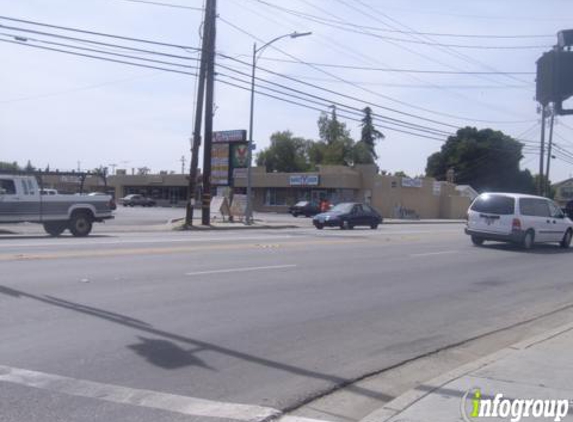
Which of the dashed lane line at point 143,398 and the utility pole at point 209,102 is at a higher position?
the utility pole at point 209,102

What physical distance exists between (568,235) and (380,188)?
3675 centimetres

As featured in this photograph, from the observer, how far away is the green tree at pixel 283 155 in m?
104

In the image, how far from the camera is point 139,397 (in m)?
6.07

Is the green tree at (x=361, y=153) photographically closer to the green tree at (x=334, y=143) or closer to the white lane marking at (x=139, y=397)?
the green tree at (x=334, y=143)

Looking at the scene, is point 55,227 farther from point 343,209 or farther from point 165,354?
point 165,354

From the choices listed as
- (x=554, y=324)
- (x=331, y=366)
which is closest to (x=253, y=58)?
(x=554, y=324)

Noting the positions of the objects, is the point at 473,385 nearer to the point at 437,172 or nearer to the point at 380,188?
the point at 380,188

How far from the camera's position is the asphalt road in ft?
20.4

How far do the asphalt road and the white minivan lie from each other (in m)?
4.41

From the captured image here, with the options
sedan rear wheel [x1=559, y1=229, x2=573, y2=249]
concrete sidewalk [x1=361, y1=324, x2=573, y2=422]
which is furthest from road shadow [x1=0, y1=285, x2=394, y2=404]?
sedan rear wheel [x1=559, y1=229, x2=573, y2=249]

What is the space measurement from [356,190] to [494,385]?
184ft

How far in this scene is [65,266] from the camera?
13.8 meters

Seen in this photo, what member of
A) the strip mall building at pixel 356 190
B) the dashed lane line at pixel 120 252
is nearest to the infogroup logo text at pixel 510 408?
the dashed lane line at pixel 120 252

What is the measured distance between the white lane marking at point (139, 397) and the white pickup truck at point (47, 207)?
56.6 feet
